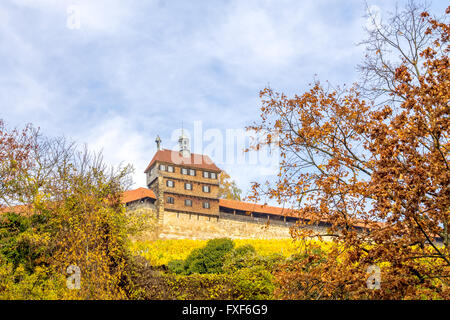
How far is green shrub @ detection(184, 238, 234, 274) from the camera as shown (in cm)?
2496

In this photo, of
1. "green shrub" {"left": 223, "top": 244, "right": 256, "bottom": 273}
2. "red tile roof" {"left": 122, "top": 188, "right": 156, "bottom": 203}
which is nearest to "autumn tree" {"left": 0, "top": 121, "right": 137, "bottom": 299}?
"green shrub" {"left": 223, "top": 244, "right": 256, "bottom": 273}

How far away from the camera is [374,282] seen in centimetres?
944

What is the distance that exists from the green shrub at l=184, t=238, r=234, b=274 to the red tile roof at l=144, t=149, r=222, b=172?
22389 millimetres

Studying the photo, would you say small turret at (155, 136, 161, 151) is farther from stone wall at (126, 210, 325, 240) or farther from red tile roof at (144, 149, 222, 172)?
stone wall at (126, 210, 325, 240)

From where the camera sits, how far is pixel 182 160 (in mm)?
49094

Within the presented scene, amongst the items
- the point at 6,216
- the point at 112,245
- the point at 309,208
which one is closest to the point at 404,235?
the point at 309,208

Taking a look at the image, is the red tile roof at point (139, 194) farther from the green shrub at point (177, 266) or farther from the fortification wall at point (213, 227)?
the green shrub at point (177, 266)

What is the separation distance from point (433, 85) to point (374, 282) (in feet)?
14.7

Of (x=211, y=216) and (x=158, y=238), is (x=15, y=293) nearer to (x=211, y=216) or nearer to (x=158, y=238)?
(x=158, y=238)

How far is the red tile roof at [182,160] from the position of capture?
47969 millimetres

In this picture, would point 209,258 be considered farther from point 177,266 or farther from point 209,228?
point 209,228

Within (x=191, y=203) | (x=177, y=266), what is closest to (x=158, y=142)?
(x=191, y=203)

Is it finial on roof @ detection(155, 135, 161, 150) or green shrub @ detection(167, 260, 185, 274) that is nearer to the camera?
green shrub @ detection(167, 260, 185, 274)

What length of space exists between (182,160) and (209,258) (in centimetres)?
2457
